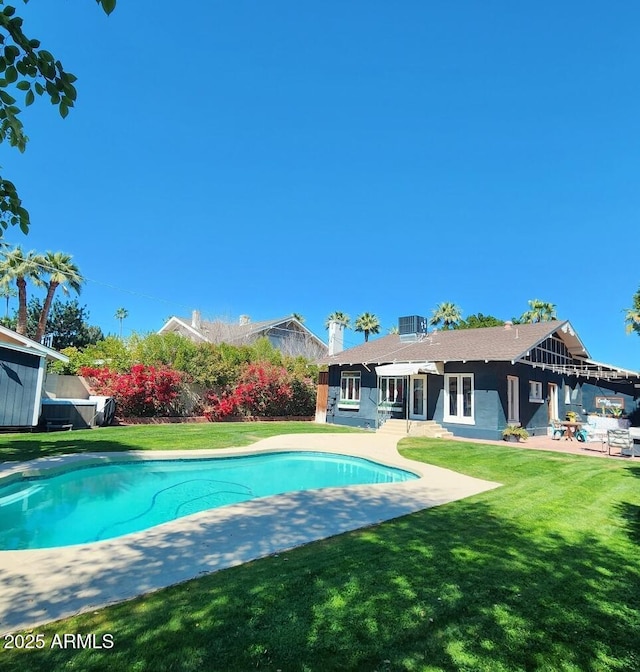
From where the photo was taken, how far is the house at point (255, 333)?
3981 cm

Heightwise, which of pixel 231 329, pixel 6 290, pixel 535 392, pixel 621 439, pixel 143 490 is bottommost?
pixel 143 490

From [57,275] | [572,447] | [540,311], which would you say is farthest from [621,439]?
[57,275]

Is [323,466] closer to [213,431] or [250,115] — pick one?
[213,431]

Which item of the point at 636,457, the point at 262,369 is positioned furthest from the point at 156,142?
the point at 636,457

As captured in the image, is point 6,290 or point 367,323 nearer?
point 6,290

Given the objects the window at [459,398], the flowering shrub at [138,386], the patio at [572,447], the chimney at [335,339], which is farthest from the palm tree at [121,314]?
the patio at [572,447]

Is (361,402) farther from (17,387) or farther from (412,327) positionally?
(17,387)

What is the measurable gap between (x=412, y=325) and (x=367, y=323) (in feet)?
108

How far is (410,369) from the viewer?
22.0m

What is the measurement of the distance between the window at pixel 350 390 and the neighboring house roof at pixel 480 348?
3.36 ft

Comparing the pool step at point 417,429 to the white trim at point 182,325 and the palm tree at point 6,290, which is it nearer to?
the white trim at point 182,325

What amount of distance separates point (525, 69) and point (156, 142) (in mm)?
17977

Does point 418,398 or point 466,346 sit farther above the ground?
point 466,346

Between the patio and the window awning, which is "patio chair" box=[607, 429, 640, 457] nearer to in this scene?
the patio
